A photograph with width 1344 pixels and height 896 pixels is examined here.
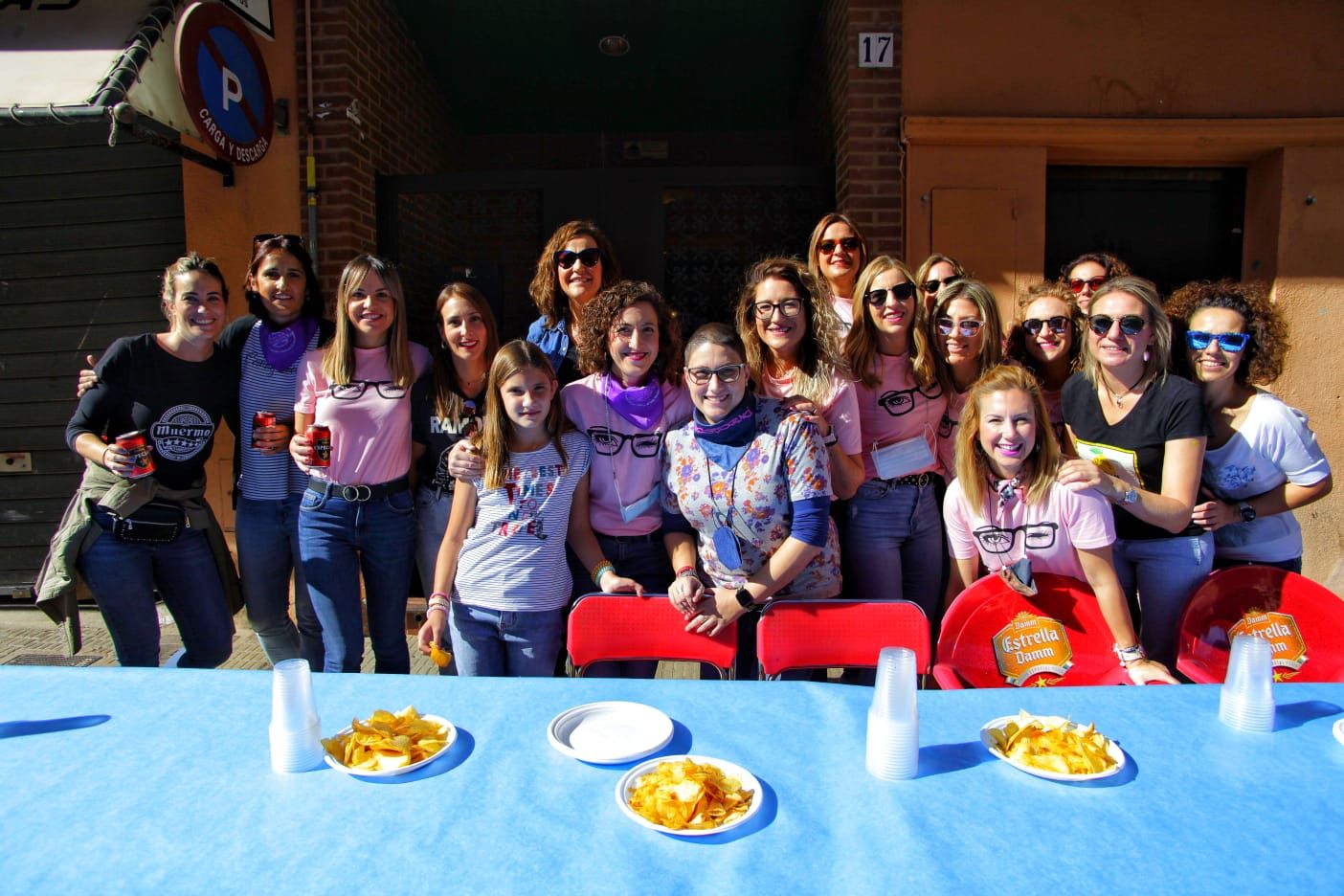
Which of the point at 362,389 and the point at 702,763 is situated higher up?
the point at 362,389

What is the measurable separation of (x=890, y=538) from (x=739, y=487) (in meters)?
0.87

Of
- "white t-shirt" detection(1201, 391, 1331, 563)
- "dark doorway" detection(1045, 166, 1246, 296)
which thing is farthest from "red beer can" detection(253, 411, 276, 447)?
"dark doorway" detection(1045, 166, 1246, 296)

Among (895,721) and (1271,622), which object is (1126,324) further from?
(895,721)

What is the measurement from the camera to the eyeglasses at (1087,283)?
3346 mm

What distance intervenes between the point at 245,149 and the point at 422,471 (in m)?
2.63

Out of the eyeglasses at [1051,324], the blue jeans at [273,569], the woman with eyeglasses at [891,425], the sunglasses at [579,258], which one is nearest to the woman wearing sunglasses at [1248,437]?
the eyeglasses at [1051,324]

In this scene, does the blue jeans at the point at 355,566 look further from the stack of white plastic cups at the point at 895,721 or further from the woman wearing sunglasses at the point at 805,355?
the stack of white plastic cups at the point at 895,721

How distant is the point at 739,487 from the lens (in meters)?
2.52

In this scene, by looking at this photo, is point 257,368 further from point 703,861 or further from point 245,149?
point 703,861

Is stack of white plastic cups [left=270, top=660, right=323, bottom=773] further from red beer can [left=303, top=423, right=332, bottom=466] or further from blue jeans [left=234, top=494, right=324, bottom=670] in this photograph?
blue jeans [left=234, top=494, right=324, bottom=670]

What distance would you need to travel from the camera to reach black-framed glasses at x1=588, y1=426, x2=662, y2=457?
280cm

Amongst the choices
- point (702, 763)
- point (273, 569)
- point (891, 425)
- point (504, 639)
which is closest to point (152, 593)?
point (273, 569)

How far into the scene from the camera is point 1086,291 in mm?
3363

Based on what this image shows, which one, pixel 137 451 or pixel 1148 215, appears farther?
pixel 1148 215
